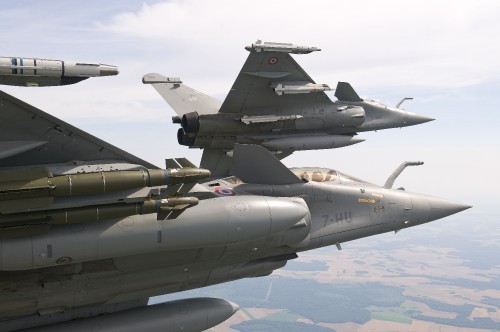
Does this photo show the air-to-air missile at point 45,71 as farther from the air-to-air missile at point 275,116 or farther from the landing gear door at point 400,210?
the landing gear door at point 400,210

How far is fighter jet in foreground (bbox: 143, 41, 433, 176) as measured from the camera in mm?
15625

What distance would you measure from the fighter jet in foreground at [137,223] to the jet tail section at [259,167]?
3 centimetres

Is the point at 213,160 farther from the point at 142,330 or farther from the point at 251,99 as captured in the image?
the point at 142,330

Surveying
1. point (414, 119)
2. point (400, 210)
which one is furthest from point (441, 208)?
point (414, 119)

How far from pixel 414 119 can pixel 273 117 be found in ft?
20.9

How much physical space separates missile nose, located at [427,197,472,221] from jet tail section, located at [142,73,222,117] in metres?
8.61

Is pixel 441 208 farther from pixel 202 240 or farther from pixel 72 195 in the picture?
pixel 72 195

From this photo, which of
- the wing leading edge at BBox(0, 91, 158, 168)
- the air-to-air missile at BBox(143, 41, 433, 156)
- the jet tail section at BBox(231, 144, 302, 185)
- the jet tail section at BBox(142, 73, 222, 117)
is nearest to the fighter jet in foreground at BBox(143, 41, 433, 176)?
the air-to-air missile at BBox(143, 41, 433, 156)

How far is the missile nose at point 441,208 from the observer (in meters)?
14.0

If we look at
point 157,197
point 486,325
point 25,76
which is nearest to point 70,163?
point 157,197

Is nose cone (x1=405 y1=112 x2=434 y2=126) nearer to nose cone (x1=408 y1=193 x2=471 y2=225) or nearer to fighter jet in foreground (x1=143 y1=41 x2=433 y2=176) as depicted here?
fighter jet in foreground (x1=143 y1=41 x2=433 y2=176)

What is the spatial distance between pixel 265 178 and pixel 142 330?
496 cm

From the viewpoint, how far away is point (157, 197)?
922 centimetres

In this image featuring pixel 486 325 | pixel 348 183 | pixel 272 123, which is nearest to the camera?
pixel 348 183
